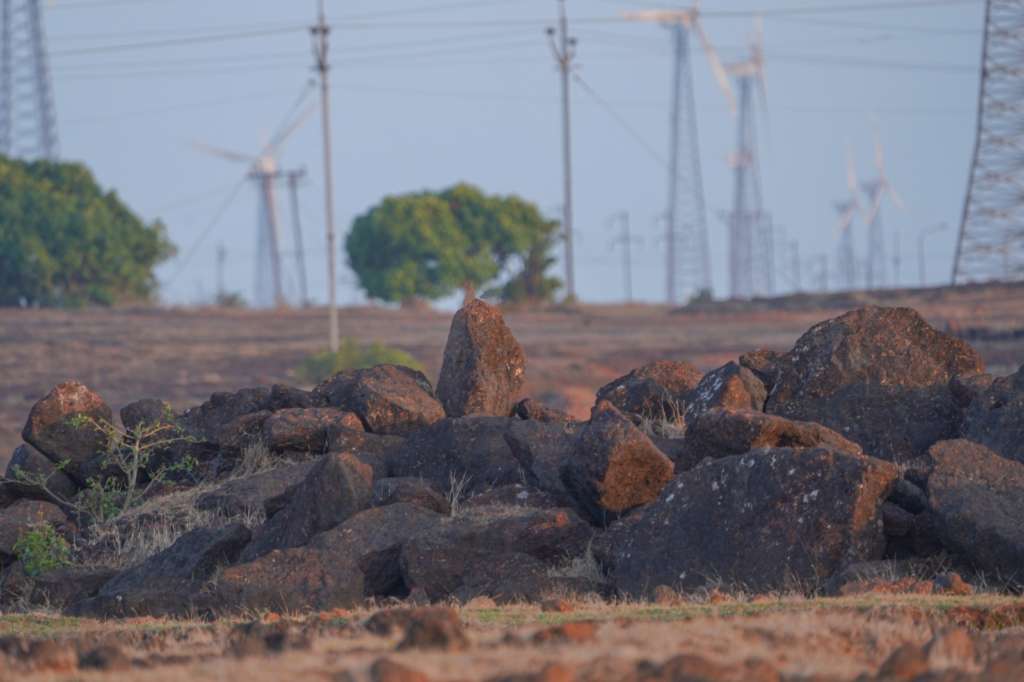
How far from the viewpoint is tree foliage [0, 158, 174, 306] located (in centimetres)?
6588

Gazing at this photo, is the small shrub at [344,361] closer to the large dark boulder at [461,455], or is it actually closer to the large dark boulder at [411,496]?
the large dark boulder at [461,455]

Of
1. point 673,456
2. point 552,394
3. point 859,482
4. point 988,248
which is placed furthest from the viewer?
point 988,248

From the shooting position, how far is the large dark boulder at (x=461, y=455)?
1527 cm

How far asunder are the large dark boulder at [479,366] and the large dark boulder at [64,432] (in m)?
3.96

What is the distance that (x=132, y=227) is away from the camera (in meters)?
72.1

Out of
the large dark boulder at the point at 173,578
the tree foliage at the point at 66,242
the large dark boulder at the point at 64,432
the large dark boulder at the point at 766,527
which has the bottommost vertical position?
the large dark boulder at the point at 173,578

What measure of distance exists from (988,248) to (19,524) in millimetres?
48304

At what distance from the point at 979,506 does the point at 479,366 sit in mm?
6441

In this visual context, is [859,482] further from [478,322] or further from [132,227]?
[132,227]

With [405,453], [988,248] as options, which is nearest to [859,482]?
[405,453]

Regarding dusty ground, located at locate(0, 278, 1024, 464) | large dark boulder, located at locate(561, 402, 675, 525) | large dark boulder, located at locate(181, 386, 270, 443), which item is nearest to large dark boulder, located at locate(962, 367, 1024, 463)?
large dark boulder, located at locate(561, 402, 675, 525)

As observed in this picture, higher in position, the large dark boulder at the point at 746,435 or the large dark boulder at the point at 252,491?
the large dark boulder at the point at 746,435

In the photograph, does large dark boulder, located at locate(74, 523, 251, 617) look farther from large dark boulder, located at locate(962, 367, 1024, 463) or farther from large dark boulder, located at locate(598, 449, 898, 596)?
large dark boulder, located at locate(962, 367, 1024, 463)

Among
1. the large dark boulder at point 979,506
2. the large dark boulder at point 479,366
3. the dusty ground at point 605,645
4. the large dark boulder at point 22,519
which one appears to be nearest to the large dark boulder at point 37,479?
the large dark boulder at point 22,519
